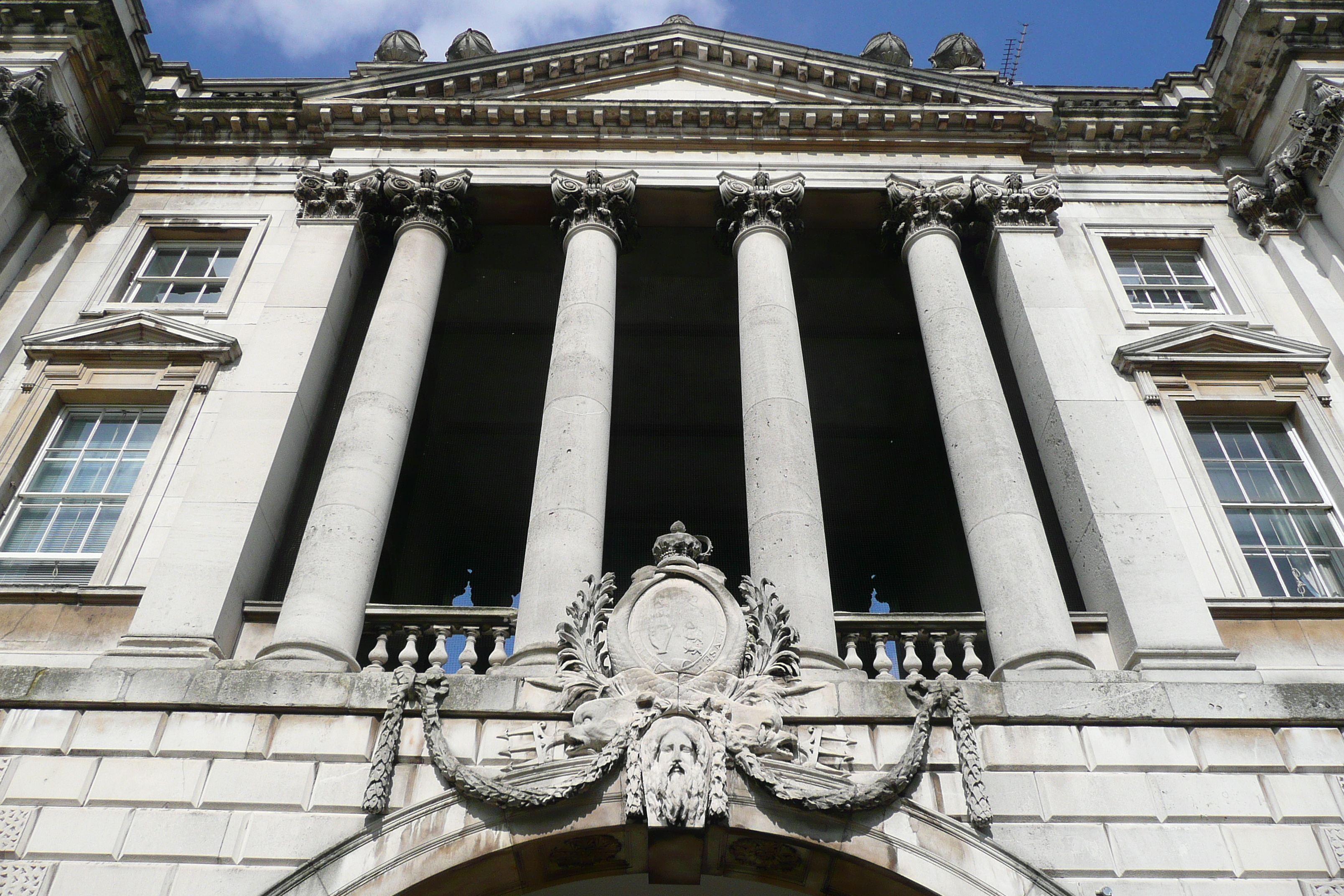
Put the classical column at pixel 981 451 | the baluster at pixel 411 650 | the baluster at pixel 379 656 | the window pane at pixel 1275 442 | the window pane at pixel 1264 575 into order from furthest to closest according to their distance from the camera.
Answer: the window pane at pixel 1275 442 < the window pane at pixel 1264 575 < the classical column at pixel 981 451 < the baluster at pixel 411 650 < the baluster at pixel 379 656

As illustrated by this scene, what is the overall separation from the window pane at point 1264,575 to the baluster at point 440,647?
1033cm

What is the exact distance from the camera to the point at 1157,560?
1325 cm

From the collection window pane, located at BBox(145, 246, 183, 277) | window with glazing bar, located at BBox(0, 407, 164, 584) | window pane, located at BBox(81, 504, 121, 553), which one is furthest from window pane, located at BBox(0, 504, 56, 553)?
window pane, located at BBox(145, 246, 183, 277)

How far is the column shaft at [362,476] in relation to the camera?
12336 millimetres

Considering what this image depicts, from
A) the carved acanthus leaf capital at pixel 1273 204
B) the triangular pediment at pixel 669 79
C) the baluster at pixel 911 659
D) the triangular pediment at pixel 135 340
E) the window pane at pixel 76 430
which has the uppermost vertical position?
the triangular pediment at pixel 669 79

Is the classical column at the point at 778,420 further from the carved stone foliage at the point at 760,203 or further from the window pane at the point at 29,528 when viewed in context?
the window pane at the point at 29,528

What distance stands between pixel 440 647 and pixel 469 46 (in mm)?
14402

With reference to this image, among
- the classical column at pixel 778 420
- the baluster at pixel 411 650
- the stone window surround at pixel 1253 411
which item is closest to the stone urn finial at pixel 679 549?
the classical column at pixel 778 420

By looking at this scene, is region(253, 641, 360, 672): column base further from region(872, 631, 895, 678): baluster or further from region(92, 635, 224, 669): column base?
region(872, 631, 895, 678): baluster

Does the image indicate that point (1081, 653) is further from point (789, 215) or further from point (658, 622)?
point (789, 215)

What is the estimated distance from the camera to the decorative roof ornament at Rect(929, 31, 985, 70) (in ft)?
73.3

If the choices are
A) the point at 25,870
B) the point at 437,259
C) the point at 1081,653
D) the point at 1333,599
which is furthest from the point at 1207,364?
the point at 25,870

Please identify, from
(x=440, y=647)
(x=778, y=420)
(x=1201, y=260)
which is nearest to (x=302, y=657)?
(x=440, y=647)

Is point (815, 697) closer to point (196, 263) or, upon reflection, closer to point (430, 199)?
point (430, 199)
